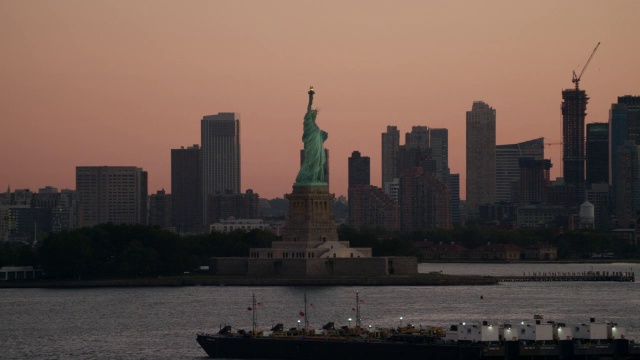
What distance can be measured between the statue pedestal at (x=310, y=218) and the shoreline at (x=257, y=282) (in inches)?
315

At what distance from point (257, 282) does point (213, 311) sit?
123 ft

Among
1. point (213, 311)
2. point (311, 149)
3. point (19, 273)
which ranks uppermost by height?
point (311, 149)

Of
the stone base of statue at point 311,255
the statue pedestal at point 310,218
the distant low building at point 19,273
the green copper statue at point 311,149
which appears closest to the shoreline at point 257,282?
the stone base of statue at point 311,255

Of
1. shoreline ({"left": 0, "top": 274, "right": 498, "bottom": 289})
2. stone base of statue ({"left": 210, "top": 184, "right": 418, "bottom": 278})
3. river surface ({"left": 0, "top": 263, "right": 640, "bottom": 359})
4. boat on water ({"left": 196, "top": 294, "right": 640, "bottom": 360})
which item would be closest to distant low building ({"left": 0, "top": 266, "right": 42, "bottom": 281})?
shoreline ({"left": 0, "top": 274, "right": 498, "bottom": 289})

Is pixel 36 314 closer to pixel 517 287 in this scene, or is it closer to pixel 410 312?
pixel 410 312

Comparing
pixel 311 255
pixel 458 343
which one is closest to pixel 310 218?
pixel 311 255

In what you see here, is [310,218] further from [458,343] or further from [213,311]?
[458,343]

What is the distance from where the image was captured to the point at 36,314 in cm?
14738

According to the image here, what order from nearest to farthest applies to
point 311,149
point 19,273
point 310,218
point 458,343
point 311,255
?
point 458,343 → point 311,255 → point 310,218 → point 311,149 → point 19,273

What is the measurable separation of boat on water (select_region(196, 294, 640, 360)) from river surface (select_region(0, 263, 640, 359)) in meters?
8.15

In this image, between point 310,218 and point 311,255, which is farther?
point 310,218

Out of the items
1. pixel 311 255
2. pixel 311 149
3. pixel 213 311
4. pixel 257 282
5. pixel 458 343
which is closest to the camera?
pixel 458 343

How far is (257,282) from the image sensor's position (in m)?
183

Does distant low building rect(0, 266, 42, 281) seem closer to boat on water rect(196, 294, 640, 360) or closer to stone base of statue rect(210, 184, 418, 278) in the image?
stone base of statue rect(210, 184, 418, 278)
